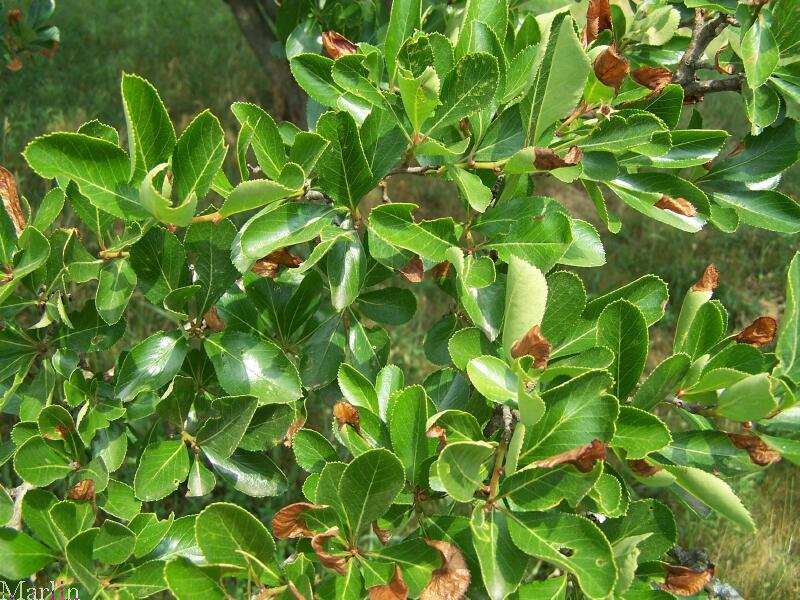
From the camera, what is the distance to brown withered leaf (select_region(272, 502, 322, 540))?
0.68 meters

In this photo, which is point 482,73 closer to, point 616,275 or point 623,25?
point 623,25

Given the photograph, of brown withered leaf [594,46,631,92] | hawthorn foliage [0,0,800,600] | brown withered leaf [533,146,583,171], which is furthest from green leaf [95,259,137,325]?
brown withered leaf [594,46,631,92]

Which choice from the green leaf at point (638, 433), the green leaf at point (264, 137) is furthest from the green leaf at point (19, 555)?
the green leaf at point (638, 433)

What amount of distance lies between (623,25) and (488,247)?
499 millimetres

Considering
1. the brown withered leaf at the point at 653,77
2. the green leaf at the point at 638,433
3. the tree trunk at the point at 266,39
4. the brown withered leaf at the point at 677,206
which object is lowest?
the tree trunk at the point at 266,39

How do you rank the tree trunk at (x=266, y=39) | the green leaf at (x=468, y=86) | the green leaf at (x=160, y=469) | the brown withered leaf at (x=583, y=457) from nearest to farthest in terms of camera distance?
the brown withered leaf at (x=583, y=457)
the green leaf at (x=468, y=86)
the green leaf at (x=160, y=469)
the tree trunk at (x=266, y=39)

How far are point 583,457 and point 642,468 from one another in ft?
0.34

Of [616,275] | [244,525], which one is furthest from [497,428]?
[616,275]

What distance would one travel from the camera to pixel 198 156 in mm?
738

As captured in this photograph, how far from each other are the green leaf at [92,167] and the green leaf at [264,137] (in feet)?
0.44

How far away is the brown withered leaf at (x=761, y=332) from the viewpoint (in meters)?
0.77

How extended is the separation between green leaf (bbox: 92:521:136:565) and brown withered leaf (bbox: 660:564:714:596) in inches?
23.2

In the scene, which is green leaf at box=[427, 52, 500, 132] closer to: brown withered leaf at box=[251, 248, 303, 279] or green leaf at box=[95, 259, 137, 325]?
brown withered leaf at box=[251, 248, 303, 279]

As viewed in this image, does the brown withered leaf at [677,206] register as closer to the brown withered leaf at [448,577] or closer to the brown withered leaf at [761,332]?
the brown withered leaf at [761,332]
